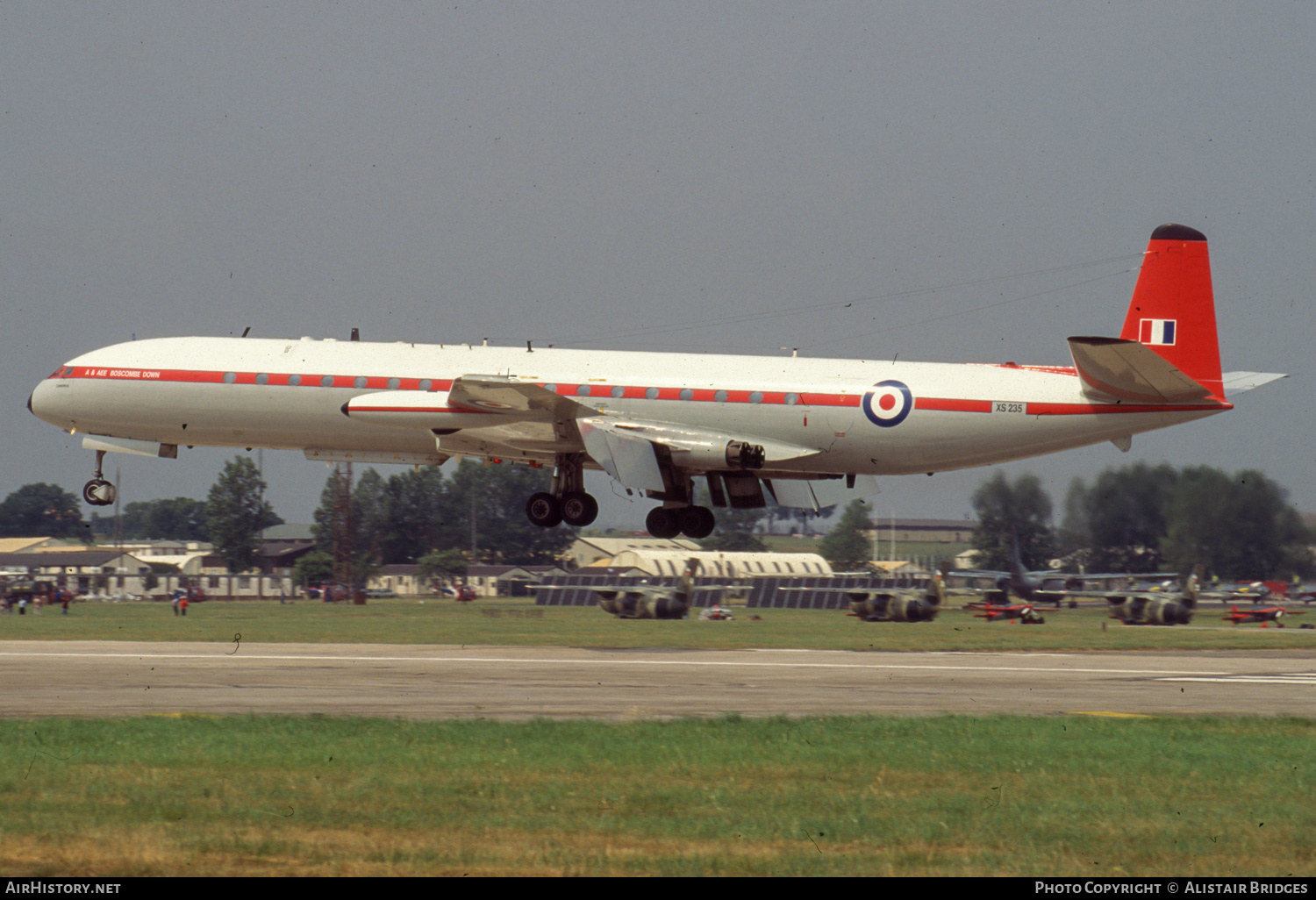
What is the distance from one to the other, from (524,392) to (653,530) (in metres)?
6.48

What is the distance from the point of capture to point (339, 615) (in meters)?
59.3

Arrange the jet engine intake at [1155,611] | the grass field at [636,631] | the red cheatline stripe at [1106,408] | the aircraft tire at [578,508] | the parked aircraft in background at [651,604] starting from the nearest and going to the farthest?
the red cheatline stripe at [1106,408] < the aircraft tire at [578,508] < the grass field at [636,631] < the parked aircraft in background at [651,604] < the jet engine intake at [1155,611]

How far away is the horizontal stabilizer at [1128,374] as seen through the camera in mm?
32438

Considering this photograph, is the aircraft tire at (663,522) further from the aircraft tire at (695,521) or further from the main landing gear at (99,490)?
the main landing gear at (99,490)

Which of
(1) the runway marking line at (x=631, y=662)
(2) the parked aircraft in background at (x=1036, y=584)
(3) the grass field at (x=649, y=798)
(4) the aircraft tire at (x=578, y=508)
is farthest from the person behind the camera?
(2) the parked aircraft in background at (x=1036, y=584)

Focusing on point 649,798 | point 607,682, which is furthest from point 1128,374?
point 649,798

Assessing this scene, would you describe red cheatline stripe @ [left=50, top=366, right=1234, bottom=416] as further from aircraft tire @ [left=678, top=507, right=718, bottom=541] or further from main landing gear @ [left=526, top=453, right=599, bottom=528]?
aircraft tire @ [left=678, top=507, right=718, bottom=541]

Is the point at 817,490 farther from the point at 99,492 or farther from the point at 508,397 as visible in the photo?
the point at 99,492

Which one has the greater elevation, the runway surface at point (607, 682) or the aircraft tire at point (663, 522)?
the aircraft tire at point (663, 522)

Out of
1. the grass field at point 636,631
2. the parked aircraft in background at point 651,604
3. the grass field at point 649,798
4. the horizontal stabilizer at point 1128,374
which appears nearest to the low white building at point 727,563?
the grass field at point 636,631

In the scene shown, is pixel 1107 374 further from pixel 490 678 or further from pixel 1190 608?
pixel 1190 608

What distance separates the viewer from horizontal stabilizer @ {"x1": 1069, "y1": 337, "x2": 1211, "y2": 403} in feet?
106

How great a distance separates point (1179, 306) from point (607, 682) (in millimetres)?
19103

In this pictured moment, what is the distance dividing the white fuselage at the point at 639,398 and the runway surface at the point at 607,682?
5881mm
